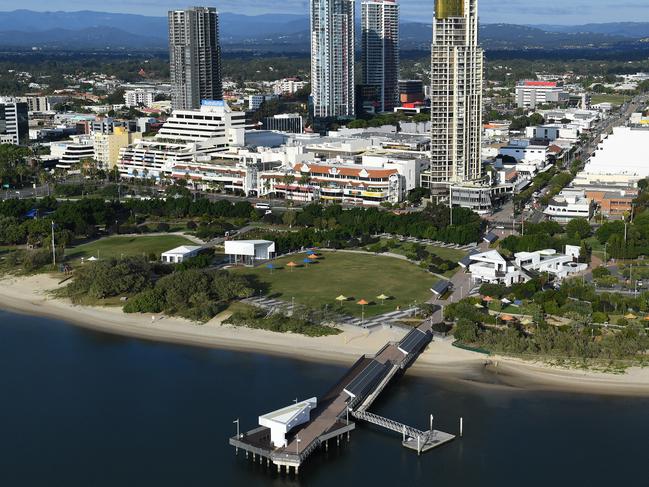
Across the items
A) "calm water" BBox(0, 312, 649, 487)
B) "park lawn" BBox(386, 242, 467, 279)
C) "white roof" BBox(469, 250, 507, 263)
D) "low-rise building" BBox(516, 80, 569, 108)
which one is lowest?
"calm water" BBox(0, 312, 649, 487)

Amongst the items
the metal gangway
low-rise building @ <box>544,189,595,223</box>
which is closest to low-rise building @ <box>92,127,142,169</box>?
low-rise building @ <box>544,189,595,223</box>

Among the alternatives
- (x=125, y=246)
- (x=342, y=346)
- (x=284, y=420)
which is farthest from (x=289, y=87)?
(x=284, y=420)

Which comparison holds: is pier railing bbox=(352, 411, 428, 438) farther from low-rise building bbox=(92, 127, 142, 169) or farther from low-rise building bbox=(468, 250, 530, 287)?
low-rise building bbox=(92, 127, 142, 169)

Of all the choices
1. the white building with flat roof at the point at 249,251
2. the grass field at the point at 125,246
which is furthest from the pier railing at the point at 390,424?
the grass field at the point at 125,246

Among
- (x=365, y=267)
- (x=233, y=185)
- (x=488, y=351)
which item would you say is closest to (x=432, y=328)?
(x=488, y=351)

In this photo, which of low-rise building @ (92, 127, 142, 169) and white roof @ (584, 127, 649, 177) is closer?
white roof @ (584, 127, 649, 177)

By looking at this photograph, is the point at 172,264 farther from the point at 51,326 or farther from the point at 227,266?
the point at 51,326

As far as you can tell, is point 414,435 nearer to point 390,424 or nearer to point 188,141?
point 390,424
